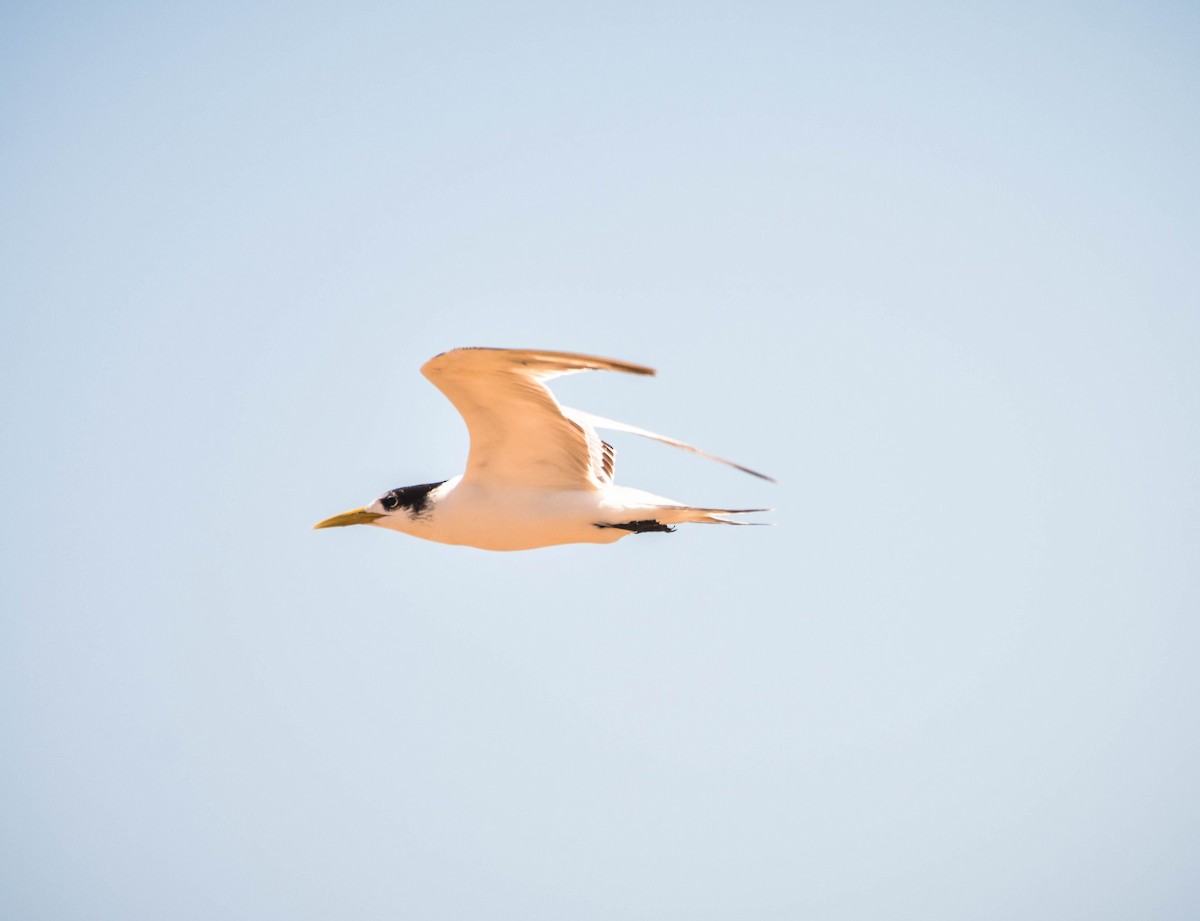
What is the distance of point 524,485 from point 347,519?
1673mm


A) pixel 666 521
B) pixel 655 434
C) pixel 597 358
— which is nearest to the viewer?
pixel 597 358

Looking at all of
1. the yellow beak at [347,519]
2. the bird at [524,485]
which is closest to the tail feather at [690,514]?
the bird at [524,485]

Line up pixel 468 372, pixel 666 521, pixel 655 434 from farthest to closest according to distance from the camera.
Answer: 1. pixel 655 434
2. pixel 666 521
3. pixel 468 372

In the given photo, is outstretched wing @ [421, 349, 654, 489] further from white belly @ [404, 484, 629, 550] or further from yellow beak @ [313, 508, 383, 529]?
yellow beak @ [313, 508, 383, 529]

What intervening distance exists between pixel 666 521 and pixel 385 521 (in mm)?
2233

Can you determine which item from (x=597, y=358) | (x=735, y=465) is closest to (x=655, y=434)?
(x=735, y=465)

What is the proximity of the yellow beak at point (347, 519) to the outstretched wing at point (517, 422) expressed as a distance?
3.62 feet

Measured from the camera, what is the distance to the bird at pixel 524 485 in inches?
329

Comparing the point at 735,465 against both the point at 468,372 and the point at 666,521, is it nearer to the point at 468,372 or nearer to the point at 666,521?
the point at 666,521

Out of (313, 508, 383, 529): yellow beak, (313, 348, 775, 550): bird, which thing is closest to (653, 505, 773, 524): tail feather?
(313, 348, 775, 550): bird

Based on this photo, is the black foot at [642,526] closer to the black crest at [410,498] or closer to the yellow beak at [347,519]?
the black crest at [410,498]

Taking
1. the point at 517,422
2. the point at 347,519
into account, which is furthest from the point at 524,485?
the point at 347,519

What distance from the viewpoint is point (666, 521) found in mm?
8812

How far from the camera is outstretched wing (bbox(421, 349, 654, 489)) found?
26.1 feet
